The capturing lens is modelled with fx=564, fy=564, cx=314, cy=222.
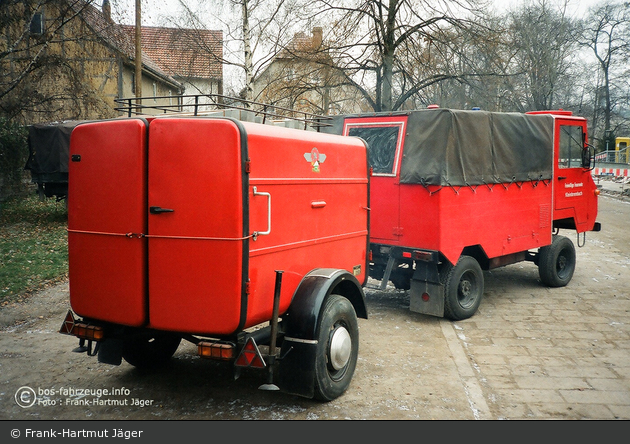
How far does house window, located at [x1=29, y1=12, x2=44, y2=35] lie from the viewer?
15117 millimetres

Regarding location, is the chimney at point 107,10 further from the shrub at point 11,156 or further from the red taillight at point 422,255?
the red taillight at point 422,255

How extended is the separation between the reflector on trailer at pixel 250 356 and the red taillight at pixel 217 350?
0.25 ft

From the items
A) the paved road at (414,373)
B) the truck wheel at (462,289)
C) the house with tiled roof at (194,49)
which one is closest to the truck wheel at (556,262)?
the paved road at (414,373)

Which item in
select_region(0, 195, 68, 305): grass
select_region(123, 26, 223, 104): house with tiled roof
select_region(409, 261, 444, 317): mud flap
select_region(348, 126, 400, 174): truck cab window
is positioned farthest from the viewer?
select_region(123, 26, 223, 104): house with tiled roof

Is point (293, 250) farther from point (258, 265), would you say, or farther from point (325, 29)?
point (325, 29)

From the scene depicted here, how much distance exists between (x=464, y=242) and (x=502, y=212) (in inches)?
45.0

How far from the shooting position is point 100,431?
4.40m

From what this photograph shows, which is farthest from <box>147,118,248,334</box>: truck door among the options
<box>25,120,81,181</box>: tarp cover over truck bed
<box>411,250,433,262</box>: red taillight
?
<box>25,120,81,181</box>: tarp cover over truck bed

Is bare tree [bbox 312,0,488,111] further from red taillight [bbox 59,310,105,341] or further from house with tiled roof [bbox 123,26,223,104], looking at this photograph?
red taillight [bbox 59,310,105,341]

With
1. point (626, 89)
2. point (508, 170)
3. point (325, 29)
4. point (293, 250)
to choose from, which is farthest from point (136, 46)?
point (626, 89)

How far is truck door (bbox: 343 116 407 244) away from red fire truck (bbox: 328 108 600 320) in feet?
0.05

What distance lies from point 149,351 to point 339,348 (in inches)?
80.2

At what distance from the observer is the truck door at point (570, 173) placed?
9.91 metres

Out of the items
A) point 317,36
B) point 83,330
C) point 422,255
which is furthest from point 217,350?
point 317,36
